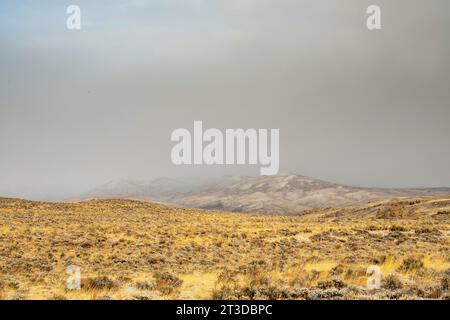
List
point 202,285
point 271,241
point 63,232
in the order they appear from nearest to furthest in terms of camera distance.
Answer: point 202,285, point 271,241, point 63,232

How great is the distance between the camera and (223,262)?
948 inches

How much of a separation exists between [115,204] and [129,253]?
49028mm

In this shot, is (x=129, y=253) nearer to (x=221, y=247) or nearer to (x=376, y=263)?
(x=221, y=247)

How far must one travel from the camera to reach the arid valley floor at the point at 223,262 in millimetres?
14414

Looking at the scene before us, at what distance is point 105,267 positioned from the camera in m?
22.4

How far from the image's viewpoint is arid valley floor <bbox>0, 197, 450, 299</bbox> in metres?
14.4

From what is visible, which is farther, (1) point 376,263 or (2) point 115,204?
(2) point 115,204
